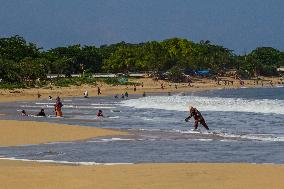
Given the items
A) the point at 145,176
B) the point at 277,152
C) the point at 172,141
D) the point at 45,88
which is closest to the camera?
the point at 145,176

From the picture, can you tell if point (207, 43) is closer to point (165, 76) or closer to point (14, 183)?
point (165, 76)

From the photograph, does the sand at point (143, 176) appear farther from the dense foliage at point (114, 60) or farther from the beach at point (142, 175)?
the dense foliage at point (114, 60)

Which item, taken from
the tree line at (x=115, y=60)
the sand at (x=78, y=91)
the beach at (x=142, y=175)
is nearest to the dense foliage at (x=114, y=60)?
the tree line at (x=115, y=60)

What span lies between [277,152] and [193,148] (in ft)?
8.76

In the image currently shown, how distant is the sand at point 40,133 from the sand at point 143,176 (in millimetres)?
6287

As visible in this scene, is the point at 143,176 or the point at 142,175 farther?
the point at 142,175

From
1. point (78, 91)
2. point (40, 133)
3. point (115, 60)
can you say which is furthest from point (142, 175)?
point (115, 60)

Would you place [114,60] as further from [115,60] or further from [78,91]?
[78,91]

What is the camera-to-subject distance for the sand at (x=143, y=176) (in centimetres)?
1105

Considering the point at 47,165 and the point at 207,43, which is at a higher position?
the point at 207,43

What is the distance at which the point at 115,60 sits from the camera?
108 metres

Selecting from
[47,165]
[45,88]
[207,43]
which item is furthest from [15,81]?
[207,43]

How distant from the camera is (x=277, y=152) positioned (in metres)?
17.0

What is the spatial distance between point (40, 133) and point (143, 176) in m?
11.4
